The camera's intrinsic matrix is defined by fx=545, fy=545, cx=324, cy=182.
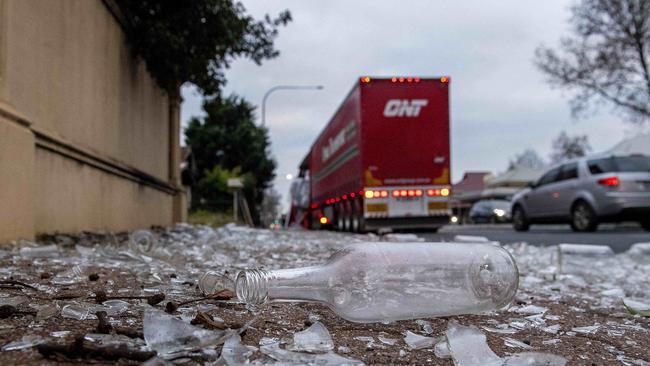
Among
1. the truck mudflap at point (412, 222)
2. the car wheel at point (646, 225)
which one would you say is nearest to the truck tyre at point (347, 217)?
the truck mudflap at point (412, 222)

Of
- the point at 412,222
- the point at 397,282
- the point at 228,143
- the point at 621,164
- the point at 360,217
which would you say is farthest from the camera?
the point at 228,143

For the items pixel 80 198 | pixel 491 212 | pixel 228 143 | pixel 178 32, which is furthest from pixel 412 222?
pixel 228 143

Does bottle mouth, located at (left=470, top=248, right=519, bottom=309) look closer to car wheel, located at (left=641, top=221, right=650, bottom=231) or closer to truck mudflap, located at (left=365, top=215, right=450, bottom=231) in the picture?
truck mudflap, located at (left=365, top=215, right=450, bottom=231)

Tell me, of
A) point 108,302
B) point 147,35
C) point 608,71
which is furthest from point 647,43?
point 108,302

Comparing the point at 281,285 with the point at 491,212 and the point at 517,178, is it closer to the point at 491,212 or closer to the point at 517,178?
the point at 491,212

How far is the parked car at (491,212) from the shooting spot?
28.3 metres

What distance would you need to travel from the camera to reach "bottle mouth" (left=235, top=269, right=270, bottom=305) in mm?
1855

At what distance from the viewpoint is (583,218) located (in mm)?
12250

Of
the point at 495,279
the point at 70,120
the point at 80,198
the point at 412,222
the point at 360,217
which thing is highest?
the point at 70,120

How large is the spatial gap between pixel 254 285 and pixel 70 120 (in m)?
4.73

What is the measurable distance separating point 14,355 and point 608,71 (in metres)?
27.5

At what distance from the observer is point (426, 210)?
43.9 feet

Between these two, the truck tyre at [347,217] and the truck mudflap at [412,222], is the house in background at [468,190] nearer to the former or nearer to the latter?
the truck tyre at [347,217]

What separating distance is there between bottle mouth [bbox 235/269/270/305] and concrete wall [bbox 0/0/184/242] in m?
3.08
